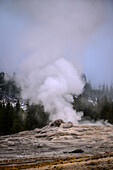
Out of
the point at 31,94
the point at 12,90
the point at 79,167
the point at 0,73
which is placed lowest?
the point at 79,167

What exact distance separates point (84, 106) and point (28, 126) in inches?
1167

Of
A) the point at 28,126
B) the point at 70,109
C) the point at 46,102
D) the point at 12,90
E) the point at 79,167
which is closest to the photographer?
the point at 79,167

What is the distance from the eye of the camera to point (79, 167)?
39.6ft

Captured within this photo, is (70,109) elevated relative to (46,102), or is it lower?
lower

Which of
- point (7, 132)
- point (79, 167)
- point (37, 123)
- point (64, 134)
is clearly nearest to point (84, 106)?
point (37, 123)

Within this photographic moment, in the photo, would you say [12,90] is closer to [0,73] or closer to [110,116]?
[0,73]

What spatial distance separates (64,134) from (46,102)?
28.3 meters

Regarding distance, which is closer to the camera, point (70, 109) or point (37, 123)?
point (70, 109)

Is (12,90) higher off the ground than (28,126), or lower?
higher

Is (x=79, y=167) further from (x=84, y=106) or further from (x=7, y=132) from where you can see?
(x=84, y=106)

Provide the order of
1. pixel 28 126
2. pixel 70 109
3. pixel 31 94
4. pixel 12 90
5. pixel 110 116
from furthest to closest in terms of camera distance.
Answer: pixel 12 90, pixel 110 116, pixel 31 94, pixel 28 126, pixel 70 109

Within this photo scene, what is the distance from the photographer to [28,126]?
6656cm

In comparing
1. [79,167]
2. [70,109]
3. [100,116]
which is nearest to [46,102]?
[70,109]

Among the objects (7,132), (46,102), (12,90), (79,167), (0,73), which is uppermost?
(0,73)
